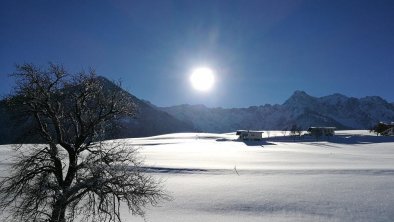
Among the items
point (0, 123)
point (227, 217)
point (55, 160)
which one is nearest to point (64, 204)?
point (55, 160)

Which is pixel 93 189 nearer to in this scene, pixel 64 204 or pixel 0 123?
pixel 64 204

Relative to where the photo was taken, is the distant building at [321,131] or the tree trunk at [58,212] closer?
the tree trunk at [58,212]

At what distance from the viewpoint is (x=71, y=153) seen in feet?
74.6

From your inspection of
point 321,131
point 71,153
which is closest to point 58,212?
point 71,153

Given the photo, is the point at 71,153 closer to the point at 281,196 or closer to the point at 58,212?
the point at 58,212

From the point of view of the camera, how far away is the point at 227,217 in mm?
27281

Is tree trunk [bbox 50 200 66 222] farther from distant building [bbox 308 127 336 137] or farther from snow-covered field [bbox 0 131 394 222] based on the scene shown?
distant building [bbox 308 127 336 137]

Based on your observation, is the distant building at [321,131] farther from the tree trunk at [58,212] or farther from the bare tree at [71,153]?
the tree trunk at [58,212]

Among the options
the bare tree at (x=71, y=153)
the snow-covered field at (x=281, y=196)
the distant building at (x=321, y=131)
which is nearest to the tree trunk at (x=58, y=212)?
the bare tree at (x=71, y=153)

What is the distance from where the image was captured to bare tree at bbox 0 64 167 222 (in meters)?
20.8

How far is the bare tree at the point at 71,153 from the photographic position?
2084 cm

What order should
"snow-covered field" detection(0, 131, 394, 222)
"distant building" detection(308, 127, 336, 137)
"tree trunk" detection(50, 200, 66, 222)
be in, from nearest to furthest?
"tree trunk" detection(50, 200, 66, 222), "snow-covered field" detection(0, 131, 394, 222), "distant building" detection(308, 127, 336, 137)

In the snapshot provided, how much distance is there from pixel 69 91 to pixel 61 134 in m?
2.80

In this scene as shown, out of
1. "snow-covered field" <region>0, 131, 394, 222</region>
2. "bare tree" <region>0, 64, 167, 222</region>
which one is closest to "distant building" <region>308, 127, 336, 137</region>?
"snow-covered field" <region>0, 131, 394, 222</region>
